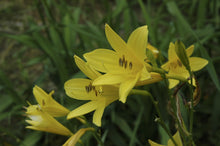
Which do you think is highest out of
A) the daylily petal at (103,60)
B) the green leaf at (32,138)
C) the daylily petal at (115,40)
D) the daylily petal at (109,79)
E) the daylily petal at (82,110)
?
the daylily petal at (115,40)

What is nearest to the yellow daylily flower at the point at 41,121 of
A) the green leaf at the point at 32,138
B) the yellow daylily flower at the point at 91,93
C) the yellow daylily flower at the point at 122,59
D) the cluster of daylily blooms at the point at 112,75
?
the cluster of daylily blooms at the point at 112,75

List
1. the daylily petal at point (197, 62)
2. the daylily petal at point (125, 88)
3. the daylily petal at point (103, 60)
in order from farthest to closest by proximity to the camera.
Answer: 1. the daylily petal at point (197, 62)
2. the daylily petal at point (103, 60)
3. the daylily petal at point (125, 88)

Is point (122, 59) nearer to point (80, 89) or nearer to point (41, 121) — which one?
point (80, 89)

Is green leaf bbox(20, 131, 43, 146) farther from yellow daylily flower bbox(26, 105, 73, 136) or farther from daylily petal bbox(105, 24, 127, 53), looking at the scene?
daylily petal bbox(105, 24, 127, 53)

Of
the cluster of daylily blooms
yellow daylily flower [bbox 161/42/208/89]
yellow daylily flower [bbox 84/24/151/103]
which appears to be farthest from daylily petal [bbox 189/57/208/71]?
yellow daylily flower [bbox 84/24/151/103]

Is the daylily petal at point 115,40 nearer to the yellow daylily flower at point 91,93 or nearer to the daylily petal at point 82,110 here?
the yellow daylily flower at point 91,93

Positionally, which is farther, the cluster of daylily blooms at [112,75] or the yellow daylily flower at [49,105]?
the yellow daylily flower at [49,105]
